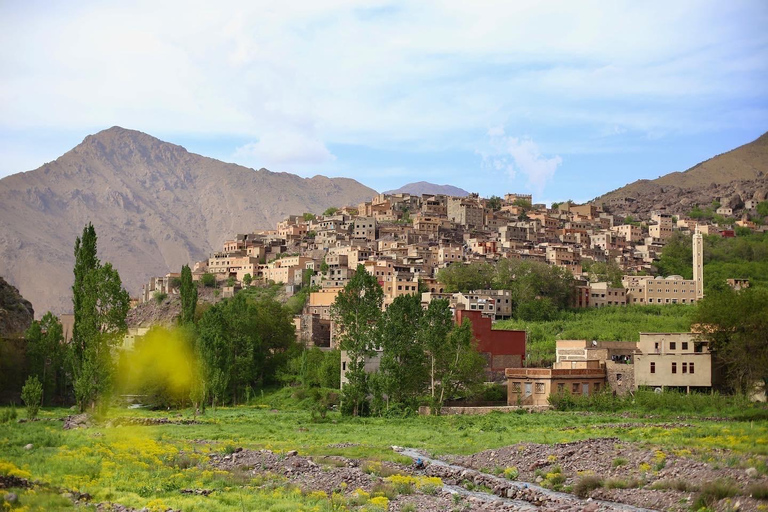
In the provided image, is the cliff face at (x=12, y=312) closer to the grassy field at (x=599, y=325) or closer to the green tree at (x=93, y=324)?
the green tree at (x=93, y=324)

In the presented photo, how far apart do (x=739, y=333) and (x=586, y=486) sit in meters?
22.3

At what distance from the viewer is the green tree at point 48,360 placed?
170 ft

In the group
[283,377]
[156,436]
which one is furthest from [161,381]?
[156,436]

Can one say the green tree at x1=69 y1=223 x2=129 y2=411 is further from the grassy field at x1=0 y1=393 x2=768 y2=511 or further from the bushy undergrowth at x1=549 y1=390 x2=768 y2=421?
the bushy undergrowth at x1=549 y1=390 x2=768 y2=421

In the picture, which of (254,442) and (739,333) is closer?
(254,442)

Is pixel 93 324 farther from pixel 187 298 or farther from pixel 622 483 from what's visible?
pixel 622 483

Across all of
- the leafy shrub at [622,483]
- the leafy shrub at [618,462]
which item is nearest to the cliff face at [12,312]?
the leafy shrub at [618,462]

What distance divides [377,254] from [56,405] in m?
50.7

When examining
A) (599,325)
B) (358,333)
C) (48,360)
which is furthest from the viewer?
(599,325)

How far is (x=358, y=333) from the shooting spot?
152 feet

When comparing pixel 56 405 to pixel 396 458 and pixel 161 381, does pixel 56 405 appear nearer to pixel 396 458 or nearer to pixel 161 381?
pixel 161 381

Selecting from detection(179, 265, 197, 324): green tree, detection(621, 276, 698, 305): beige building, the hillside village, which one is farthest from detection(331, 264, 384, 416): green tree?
detection(621, 276, 698, 305): beige building

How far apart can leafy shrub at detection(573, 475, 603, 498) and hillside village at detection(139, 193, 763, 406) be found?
2115cm

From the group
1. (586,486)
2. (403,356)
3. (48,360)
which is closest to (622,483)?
(586,486)
